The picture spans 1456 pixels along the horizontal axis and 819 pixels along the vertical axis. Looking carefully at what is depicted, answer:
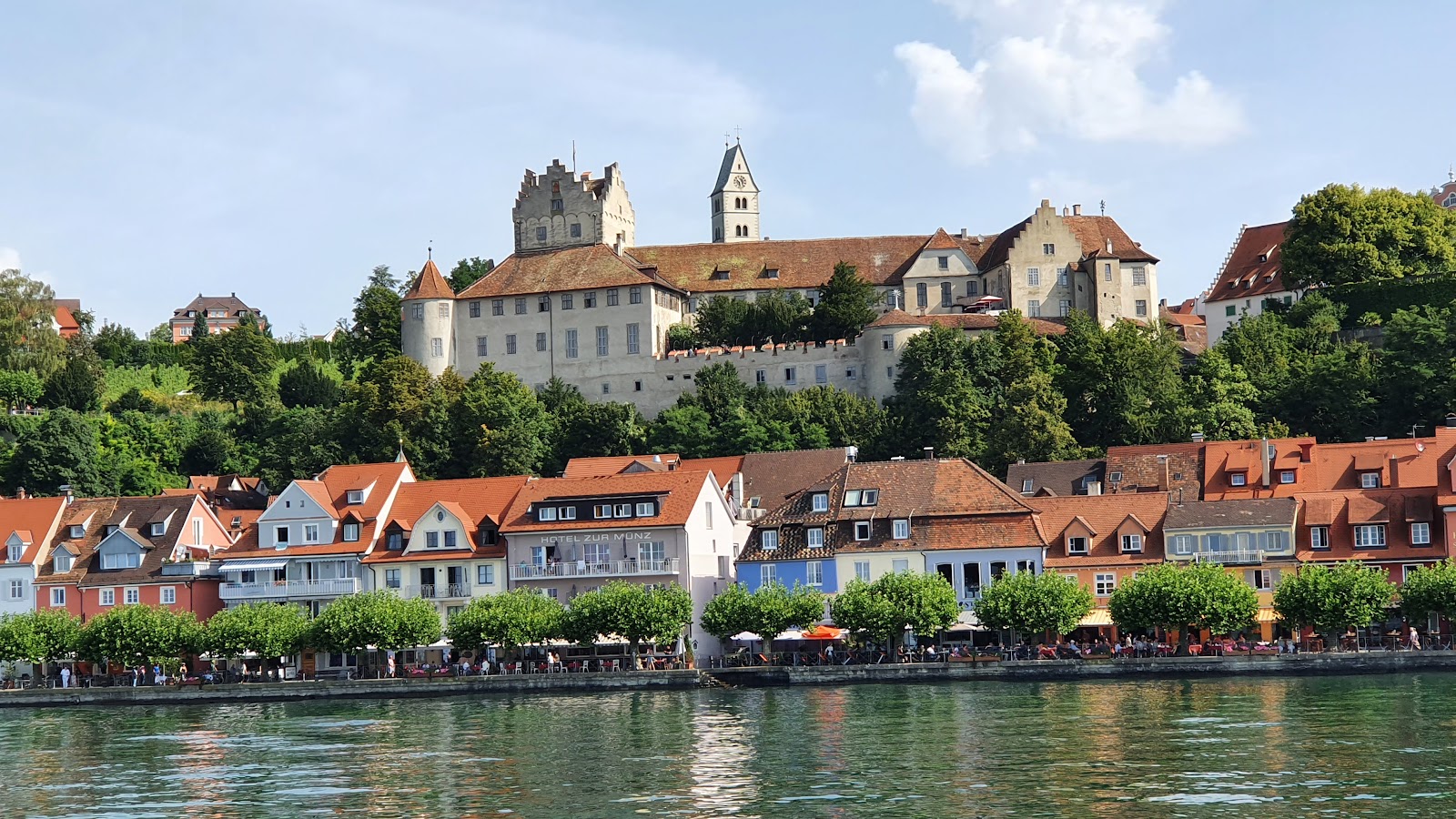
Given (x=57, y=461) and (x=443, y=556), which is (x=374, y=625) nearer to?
(x=443, y=556)

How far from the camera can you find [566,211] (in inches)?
5468

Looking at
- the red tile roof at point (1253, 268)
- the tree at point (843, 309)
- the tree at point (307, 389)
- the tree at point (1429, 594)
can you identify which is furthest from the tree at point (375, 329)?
the tree at point (1429, 594)

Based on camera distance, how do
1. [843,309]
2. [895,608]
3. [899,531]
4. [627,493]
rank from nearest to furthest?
1. [895,608]
2. [899,531]
3. [627,493]
4. [843,309]

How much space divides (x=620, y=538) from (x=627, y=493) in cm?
192

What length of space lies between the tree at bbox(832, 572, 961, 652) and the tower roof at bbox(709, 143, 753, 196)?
109m

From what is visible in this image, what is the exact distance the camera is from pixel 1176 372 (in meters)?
112

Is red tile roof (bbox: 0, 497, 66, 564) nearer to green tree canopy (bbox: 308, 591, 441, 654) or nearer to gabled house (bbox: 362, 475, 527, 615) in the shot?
gabled house (bbox: 362, 475, 527, 615)

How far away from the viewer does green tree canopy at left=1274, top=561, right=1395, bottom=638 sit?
71.9m

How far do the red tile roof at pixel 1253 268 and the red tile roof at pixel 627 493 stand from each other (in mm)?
49918

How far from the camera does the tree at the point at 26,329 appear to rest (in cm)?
13212

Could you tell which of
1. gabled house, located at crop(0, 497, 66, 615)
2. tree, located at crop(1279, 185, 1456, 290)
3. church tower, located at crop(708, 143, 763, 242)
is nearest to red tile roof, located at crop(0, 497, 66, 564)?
gabled house, located at crop(0, 497, 66, 615)

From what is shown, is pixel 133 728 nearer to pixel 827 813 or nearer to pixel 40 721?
pixel 40 721

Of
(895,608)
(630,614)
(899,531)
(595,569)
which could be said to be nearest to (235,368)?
(595,569)

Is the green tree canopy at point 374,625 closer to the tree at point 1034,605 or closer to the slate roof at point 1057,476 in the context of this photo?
the tree at point 1034,605
